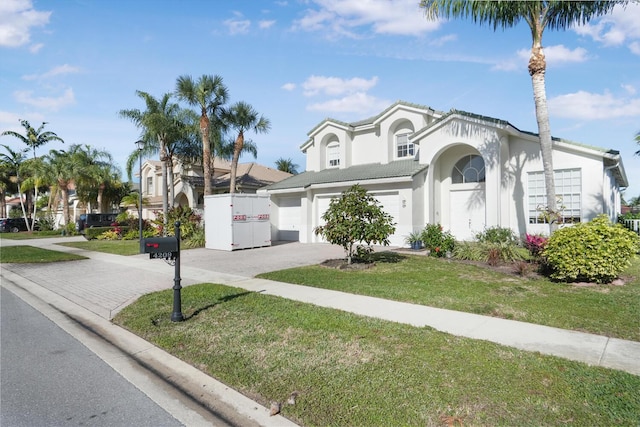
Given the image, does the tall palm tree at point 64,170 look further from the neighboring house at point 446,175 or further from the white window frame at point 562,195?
the white window frame at point 562,195

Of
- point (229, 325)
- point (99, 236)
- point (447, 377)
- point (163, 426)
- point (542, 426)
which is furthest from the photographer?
point (99, 236)

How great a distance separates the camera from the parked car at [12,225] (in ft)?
124

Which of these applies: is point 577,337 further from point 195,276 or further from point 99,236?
point 99,236

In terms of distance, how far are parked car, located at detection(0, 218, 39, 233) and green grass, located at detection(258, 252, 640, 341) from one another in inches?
1616

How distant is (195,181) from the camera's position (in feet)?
96.0

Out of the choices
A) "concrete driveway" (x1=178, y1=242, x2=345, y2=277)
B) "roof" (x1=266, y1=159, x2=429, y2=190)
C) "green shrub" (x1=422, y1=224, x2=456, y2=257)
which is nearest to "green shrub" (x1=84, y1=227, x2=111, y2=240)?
"roof" (x1=266, y1=159, x2=429, y2=190)

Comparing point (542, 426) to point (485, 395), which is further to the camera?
point (485, 395)

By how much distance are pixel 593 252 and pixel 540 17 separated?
7022 millimetres

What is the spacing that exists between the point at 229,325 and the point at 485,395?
145 inches

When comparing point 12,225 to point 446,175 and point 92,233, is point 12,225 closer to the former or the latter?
point 92,233

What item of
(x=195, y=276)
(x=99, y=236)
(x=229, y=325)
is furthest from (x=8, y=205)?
(x=229, y=325)

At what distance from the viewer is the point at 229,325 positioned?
18.7ft

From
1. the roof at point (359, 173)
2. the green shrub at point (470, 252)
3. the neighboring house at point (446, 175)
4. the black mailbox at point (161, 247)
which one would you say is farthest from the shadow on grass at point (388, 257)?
the black mailbox at point (161, 247)

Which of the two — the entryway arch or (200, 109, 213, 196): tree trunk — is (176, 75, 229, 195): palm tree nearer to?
(200, 109, 213, 196): tree trunk
